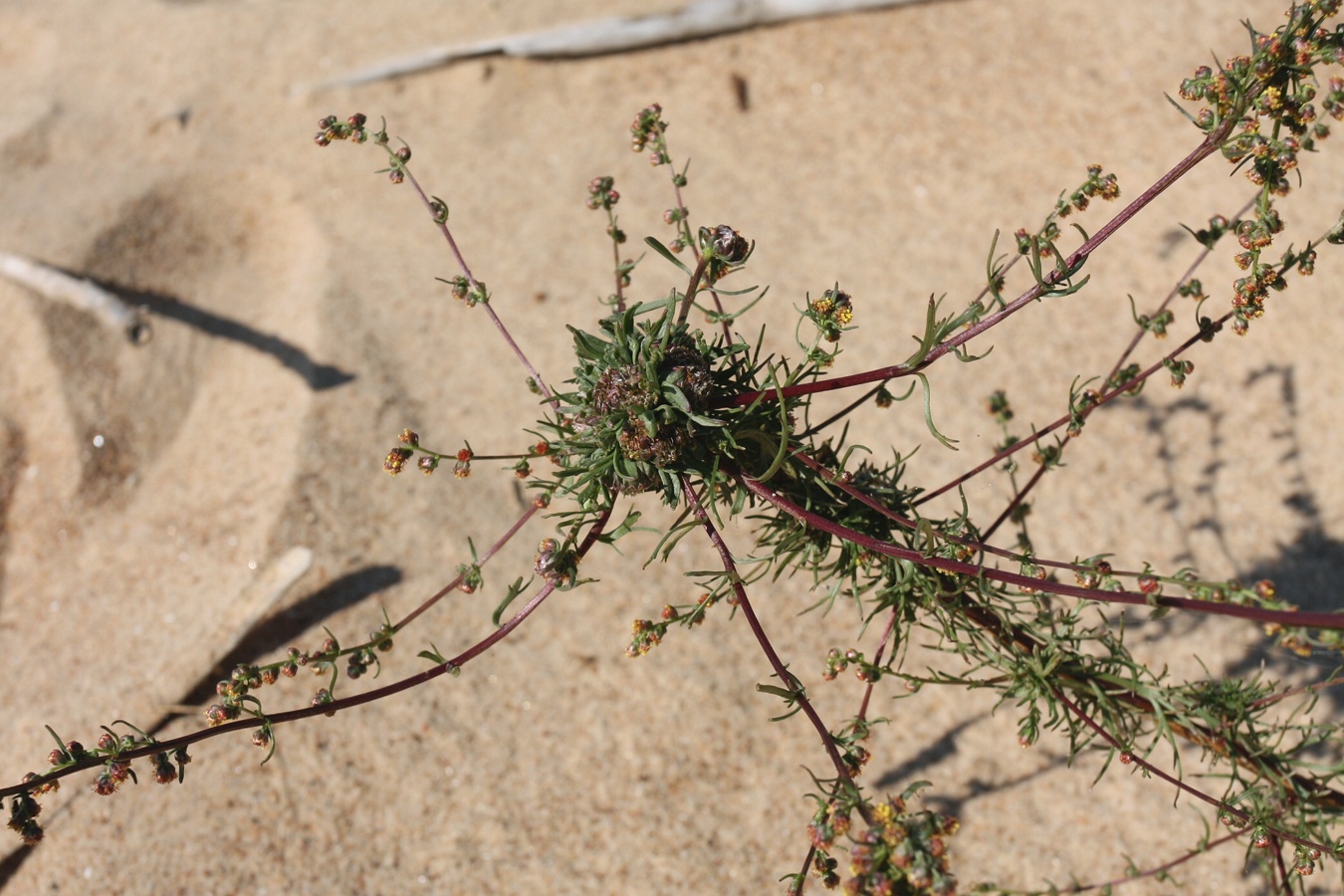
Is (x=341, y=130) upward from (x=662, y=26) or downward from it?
downward

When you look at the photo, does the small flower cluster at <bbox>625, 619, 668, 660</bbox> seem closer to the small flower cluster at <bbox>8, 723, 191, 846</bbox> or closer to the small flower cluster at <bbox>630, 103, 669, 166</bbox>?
the small flower cluster at <bbox>8, 723, 191, 846</bbox>

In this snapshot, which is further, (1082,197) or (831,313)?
(1082,197)

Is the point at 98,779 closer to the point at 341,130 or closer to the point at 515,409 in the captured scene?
the point at 341,130

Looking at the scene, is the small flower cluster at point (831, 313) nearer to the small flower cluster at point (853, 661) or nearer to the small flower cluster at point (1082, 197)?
the small flower cluster at point (1082, 197)

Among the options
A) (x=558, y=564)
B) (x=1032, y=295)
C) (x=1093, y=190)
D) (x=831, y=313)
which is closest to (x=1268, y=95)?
(x=1093, y=190)

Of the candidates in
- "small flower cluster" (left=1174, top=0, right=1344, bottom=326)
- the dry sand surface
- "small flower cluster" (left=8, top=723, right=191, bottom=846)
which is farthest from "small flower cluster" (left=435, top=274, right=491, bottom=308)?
the dry sand surface

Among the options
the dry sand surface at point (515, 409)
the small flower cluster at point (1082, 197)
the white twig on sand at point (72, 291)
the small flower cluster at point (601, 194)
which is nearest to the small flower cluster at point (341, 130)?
the small flower cluster at point (601, 194)
